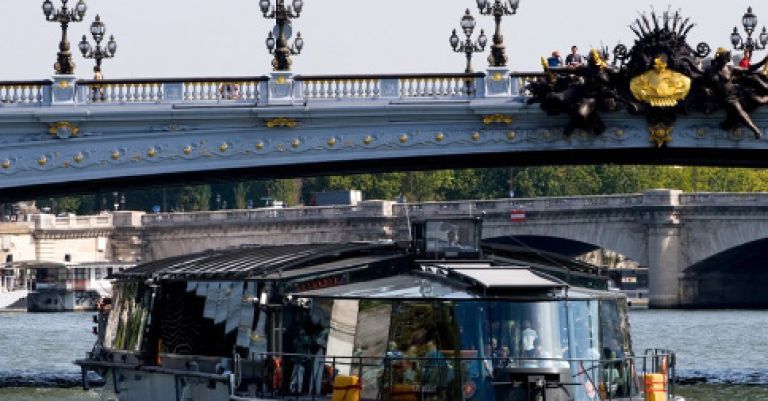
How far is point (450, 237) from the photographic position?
2906 centimetres

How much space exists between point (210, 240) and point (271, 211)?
3.14 metres

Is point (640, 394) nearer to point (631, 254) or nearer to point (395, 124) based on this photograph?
point (395, 124)

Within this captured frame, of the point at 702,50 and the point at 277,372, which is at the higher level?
the point at 702,50

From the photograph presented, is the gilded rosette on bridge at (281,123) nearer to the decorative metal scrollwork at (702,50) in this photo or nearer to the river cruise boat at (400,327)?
the decorative metal scrollwork at (702,50)

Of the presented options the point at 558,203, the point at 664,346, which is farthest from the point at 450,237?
the point at 558,203

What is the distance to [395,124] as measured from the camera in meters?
50.3

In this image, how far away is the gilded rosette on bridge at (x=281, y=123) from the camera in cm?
5009

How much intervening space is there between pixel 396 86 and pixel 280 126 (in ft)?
8.69

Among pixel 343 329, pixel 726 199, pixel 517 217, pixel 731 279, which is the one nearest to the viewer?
pixel 343 329

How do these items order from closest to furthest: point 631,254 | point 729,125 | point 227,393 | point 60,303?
point 227,393, point 729,125, point 631,254, point 60,303

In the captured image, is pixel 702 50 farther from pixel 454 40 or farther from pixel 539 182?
pixel 539 182

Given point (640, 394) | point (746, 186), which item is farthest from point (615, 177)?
point (640, 394)

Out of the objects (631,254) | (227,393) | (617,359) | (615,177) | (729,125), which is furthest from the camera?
(615,177)

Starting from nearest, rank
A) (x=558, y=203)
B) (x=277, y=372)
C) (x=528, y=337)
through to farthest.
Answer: (x=528, y=337)
(x=277, y=372)
(x=558, y=203)
